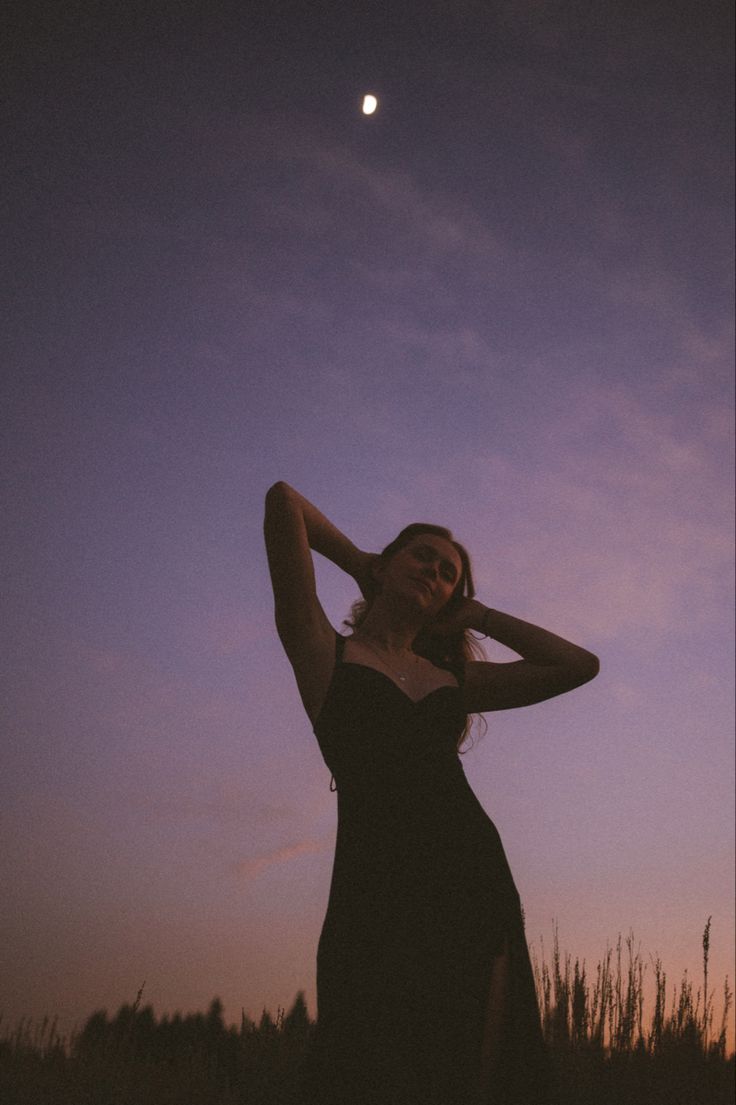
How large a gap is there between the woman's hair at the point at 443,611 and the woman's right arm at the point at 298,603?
0.57 meters

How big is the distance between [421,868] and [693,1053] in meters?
4.41

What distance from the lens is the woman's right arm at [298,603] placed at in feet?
7.89

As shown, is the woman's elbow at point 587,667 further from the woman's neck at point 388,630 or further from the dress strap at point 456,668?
the woman's neck at point 388,630

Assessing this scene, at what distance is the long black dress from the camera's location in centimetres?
174

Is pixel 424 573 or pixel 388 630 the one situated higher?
pixel 424 573

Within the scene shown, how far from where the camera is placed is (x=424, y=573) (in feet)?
9.58

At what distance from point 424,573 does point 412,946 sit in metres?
1.40

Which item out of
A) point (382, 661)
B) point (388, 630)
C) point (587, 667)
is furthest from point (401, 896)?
point (587, 667)

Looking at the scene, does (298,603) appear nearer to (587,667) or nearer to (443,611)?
(443,611)

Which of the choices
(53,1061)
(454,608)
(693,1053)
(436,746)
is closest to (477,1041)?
(436,746)

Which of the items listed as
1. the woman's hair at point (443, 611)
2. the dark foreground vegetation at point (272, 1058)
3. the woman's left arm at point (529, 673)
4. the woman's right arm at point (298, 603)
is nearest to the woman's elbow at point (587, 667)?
the woman's left arm at point (529, 673)

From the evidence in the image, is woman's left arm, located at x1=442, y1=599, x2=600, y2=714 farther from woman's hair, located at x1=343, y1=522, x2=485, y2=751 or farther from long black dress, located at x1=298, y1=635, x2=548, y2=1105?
long black dress, located at x1=298, y1=635, x2=548, y2=1105

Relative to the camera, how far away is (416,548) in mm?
3025

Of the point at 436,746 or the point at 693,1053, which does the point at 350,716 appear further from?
the point at 693,1053
